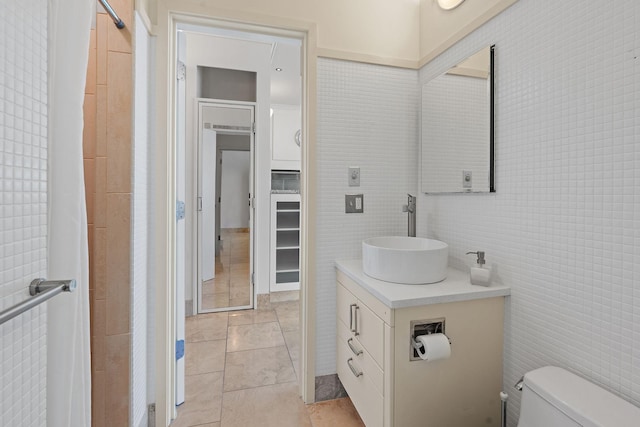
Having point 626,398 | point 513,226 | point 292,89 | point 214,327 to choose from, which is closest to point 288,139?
point 292,89

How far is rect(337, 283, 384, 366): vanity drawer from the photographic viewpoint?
124 cm

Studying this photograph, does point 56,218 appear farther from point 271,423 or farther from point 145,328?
point 271,423

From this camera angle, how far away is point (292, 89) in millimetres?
3744

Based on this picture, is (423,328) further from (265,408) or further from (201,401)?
(201,401)

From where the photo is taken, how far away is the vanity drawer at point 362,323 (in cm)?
124

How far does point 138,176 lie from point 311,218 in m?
0.84

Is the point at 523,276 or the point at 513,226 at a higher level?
the point at 513,226

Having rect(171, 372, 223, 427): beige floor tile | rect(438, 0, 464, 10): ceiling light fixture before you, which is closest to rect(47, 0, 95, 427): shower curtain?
rect(171, 372, 223, 427): beige floor tile

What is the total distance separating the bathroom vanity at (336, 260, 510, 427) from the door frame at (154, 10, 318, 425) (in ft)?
1.49

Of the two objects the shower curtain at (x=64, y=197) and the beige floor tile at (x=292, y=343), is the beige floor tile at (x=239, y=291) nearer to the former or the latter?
the beige floor tile at (x=292, y=343)

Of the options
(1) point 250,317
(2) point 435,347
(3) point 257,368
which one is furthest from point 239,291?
(2) point 435,347

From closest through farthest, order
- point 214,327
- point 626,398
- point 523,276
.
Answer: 1. point 626,398
2. point 523,276
3. point 214,327

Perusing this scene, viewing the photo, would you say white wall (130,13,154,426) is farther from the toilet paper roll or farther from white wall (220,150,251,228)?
white wall (220,150,251,228)

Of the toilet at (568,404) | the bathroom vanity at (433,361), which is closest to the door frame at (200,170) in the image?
the bathroom vanity at (433,361)
